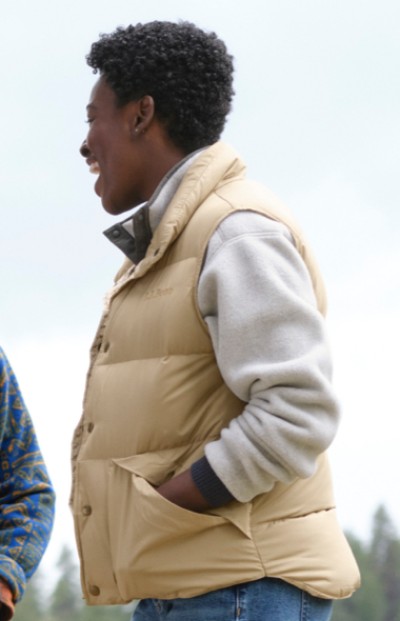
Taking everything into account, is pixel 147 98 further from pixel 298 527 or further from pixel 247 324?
pixel 298 527

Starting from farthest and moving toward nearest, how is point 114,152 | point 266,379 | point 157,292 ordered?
1. point 114,152
2. point 157,292
3. point 266,379

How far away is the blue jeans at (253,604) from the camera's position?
2.83m

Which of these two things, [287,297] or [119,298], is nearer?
[287,297]

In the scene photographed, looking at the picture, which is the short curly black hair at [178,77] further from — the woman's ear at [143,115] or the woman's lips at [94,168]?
the woman's lips at [94,168]

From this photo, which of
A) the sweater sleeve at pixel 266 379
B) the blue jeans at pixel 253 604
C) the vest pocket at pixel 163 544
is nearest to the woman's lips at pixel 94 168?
the sweater sleeve at pixel 266 379

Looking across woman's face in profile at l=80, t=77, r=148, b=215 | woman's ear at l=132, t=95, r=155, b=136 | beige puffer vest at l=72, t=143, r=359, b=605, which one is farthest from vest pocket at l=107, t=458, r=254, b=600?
woman's ear at l=132, t=95, r=155, b=136

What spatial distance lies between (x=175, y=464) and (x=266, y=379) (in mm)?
253

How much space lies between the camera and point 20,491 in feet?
9.39

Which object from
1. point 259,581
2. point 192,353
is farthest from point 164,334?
point 259,581

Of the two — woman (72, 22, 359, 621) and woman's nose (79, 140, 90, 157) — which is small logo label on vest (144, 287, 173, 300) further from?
woman's nose (79, 140, 90, 157)

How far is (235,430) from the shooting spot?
285 cm

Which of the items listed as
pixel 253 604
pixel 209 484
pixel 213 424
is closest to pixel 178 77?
pixel 213 424

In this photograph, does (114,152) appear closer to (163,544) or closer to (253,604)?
(163,544)

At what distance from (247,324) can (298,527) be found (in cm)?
38
